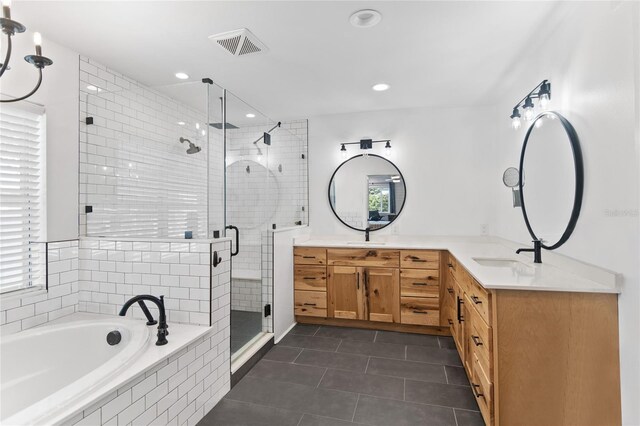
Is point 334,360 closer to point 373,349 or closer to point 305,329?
point 373,349

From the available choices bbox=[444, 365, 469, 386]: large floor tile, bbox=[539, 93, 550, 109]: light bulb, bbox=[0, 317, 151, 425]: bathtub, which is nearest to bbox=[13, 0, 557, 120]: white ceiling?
bbox=[539, 93, 550, 109]: light bulb

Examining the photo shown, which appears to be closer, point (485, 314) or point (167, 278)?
point (485, 314)

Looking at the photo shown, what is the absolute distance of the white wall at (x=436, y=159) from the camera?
360cm

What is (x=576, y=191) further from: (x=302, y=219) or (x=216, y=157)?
(x=302, y=219)

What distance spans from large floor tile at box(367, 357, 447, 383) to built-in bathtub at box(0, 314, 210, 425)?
56.4 inches

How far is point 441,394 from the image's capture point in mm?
2182

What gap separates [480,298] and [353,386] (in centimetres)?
113

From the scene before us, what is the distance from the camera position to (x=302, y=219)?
4.03 m

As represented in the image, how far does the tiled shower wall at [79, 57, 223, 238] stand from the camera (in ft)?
7.85

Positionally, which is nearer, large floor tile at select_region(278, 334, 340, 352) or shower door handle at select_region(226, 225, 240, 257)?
shower door handle at select_region(226, 225, 240, 257)

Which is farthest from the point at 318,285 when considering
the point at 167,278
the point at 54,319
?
the point at 54,319

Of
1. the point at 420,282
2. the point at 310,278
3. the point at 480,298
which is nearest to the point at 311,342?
the point at 310,278

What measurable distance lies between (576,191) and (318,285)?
244cm

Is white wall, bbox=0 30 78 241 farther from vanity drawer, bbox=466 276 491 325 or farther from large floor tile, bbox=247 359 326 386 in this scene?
vanity drawer, bbox=466 276 491 325
